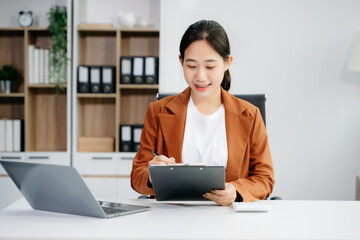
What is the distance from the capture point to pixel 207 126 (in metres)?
1.64

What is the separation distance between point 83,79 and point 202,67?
7.26ft

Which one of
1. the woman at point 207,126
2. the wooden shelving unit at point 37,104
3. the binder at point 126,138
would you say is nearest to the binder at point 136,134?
the binder at point 126,138

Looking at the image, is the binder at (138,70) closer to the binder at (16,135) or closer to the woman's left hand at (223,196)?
the binder at (16,135)

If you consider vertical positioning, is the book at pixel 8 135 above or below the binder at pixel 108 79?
below

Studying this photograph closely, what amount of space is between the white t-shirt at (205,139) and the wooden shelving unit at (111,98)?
6.89 feet

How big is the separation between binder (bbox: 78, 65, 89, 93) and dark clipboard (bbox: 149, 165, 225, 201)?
7.84ft

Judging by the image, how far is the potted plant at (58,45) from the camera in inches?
136

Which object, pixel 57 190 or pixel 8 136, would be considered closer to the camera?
pixel 57 190

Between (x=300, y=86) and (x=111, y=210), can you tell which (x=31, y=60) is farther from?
(x=111, y=210)

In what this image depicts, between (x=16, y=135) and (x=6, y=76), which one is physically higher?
(x=6, y=76)

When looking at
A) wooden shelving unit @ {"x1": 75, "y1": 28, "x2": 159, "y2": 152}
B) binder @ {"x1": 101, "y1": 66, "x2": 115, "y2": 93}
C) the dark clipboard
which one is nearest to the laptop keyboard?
the dark clipboard

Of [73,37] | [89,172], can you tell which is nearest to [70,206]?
[89,172]

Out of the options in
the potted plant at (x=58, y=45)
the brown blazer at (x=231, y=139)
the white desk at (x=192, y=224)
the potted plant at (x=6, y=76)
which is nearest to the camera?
the white desk at (x=192, y=224)

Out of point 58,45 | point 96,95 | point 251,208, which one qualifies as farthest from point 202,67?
point 58,45
